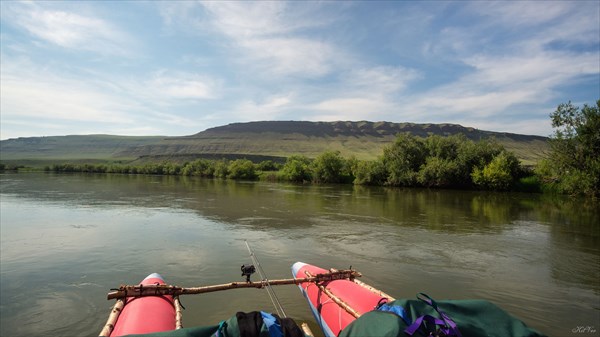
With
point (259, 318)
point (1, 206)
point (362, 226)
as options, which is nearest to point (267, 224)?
point (362, 226)

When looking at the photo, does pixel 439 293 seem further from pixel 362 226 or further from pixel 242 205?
pixel 242 205

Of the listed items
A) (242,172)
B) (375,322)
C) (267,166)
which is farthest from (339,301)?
(267,166)

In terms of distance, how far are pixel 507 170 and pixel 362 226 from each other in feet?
128

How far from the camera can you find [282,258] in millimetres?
13062

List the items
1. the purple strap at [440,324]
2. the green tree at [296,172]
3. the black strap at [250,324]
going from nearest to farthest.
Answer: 1. the purple strap at [440,324]
2. the black strap at [250,324]
3. the green tree at [296,172]

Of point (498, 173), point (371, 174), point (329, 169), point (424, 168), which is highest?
point (424, 168)

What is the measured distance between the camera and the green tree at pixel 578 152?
122 feet

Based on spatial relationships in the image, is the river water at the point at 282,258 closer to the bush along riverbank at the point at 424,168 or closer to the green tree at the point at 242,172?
the bush along riverbank at the point at 424,168

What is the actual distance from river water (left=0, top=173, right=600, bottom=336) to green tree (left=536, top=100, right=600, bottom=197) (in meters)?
15.6

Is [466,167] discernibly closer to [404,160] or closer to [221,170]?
[404,160]

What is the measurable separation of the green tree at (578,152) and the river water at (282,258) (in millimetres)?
15585

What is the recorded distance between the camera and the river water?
854 cm

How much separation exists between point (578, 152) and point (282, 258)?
40431mm

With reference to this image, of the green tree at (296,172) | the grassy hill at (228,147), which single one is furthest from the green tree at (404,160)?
the grassy hill at (228,147)
